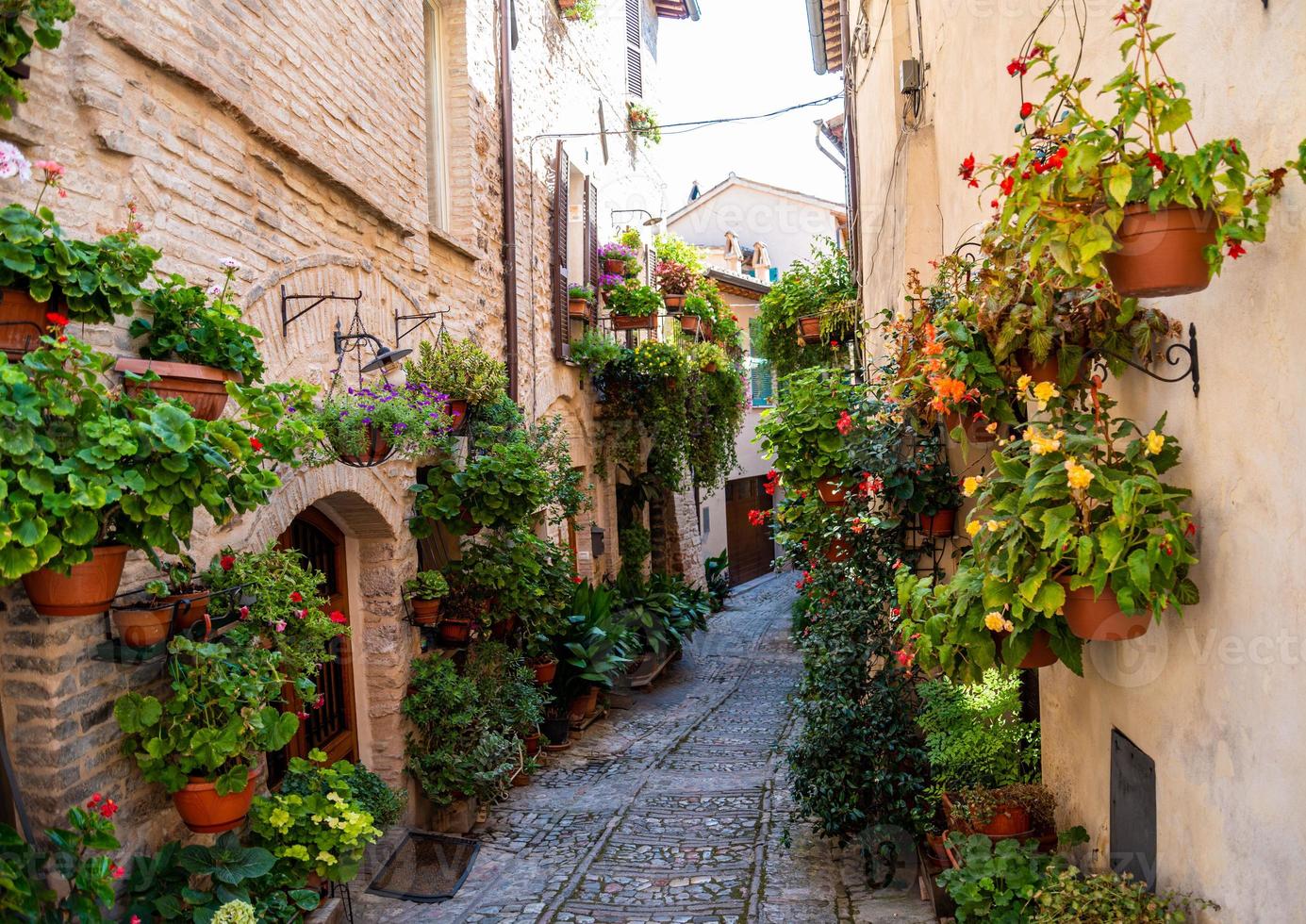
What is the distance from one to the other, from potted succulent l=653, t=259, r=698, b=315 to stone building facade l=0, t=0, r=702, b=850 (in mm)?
3337

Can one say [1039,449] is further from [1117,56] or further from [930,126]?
[930,126]

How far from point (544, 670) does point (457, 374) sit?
9.50ft

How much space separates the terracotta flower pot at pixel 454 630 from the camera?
22.1 ft

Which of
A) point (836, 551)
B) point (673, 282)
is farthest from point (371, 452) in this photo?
point (673, 282)

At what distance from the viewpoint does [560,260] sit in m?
10.3

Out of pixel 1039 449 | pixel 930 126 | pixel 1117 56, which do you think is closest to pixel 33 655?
pixel 1039 449

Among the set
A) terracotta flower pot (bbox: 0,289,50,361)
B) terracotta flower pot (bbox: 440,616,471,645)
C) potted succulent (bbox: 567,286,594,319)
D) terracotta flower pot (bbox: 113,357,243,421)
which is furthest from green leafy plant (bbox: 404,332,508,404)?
potted succulent (bbox: 567,286,594,319)

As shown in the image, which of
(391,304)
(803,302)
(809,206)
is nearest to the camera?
(391,304)

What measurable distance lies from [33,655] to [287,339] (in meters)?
2.06

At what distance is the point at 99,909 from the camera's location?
10.4 feet

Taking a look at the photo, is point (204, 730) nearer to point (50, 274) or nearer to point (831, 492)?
point (50, 274)

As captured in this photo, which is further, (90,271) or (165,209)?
(165,209)

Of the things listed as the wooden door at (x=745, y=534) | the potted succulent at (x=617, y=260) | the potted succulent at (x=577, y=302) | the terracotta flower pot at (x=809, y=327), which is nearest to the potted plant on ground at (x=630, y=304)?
the potted succulent at (x=617, y=260)

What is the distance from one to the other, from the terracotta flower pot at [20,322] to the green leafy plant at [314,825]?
7.55 ft
